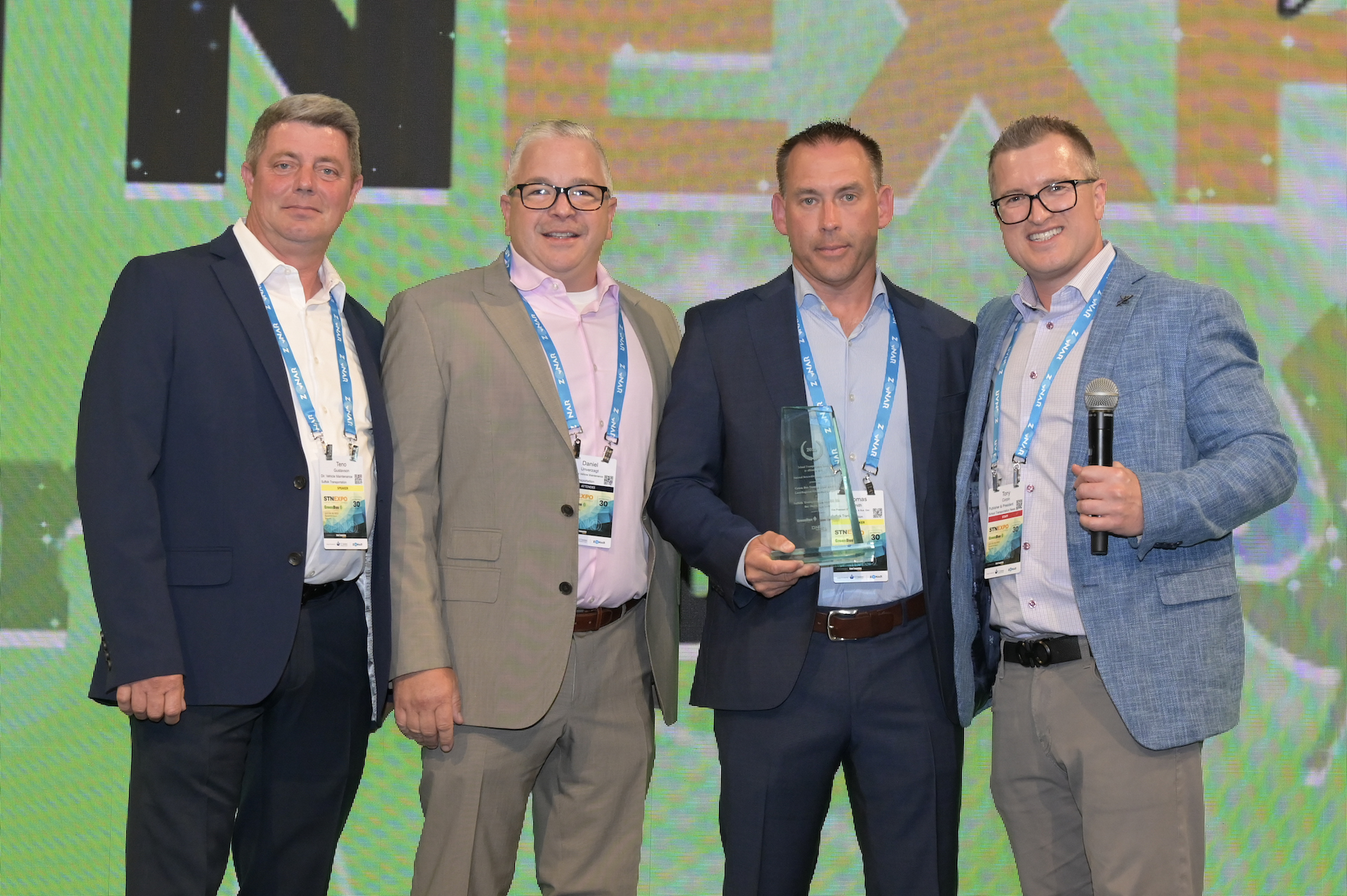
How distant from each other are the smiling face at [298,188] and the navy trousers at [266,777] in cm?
85

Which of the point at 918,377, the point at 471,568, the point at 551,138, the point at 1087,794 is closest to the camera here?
the point at 1087,794

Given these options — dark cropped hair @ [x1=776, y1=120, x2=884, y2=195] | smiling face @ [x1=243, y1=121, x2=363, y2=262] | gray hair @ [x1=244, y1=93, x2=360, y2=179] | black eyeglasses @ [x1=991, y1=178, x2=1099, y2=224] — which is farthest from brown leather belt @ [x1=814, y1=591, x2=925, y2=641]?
gray hair @ [x1=244, y1=93, x2=360, y2=179]

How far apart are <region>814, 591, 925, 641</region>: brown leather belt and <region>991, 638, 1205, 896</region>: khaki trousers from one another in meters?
0.28

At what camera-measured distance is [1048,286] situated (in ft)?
8.73

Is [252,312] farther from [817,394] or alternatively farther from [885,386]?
[885,386]

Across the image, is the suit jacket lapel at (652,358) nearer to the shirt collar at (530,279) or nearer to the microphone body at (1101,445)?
the shirt collar at (530,279)

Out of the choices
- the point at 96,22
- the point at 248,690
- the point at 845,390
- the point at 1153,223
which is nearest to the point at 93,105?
the point at 96,22

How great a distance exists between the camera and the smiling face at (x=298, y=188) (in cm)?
266

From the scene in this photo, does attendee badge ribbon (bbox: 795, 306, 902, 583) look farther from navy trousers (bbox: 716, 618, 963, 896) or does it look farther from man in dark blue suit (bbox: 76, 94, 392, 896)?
man in dark blue suit (bbox: 76, 94, 392, 896)

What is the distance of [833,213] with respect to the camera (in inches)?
107

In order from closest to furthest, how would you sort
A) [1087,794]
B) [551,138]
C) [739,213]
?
[1087,794]
[551,138]
[739,213]

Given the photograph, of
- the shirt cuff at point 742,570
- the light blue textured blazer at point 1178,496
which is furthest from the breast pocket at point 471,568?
the light blue textured blazer at point 1178,496

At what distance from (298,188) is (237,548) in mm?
884

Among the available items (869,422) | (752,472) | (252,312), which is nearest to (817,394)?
(869,422)
